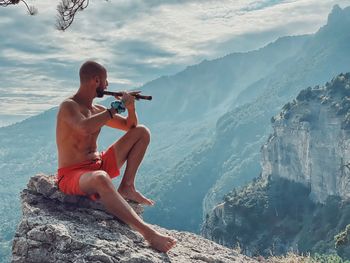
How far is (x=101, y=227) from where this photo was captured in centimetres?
666

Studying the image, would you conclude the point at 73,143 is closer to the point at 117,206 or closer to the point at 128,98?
the point at 128,98

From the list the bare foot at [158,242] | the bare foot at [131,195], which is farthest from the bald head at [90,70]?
the bare foot at [158,242]

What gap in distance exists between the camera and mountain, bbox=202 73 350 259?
331 ft

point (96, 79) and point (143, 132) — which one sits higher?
point (96, 79)

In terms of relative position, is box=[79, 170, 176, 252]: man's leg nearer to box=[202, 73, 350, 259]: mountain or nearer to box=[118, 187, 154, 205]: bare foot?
box=[118, 187, 154, 205]: bare foot

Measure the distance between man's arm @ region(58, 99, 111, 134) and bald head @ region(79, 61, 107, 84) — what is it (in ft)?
1.32

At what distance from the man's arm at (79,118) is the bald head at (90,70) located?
15.9 inches

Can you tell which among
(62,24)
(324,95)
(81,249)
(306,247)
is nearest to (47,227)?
(81,249)

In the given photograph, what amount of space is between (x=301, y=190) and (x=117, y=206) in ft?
391

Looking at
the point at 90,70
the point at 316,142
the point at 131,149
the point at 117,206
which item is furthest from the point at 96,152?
the point at 316,142

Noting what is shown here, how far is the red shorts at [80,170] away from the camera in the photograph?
22.9ft

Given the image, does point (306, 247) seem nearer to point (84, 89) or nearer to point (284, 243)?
point (284, 243)

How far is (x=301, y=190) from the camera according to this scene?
121 m

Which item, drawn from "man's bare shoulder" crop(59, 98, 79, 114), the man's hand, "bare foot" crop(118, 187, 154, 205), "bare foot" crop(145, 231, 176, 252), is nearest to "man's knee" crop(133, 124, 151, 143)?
the man's hand
